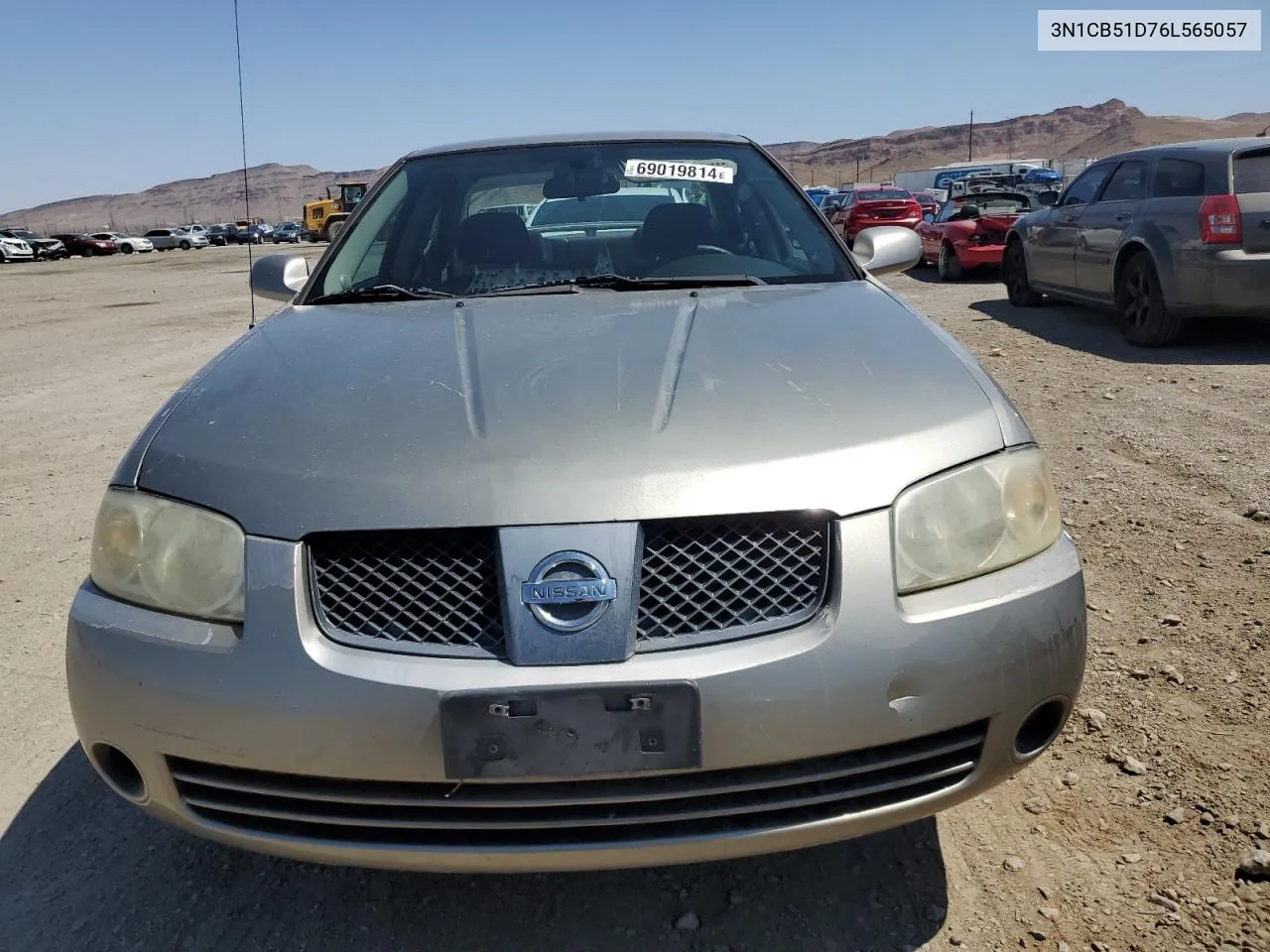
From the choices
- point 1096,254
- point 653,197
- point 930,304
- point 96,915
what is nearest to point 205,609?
point 96,915

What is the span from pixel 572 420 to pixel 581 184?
168 cm

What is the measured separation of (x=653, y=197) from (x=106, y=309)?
1502cm

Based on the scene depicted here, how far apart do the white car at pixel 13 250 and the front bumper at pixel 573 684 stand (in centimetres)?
4809

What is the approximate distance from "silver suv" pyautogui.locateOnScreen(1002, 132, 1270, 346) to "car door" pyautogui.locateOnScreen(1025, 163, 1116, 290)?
0.05 feet

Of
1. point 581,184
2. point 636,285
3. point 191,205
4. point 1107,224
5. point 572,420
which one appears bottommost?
point 572,420

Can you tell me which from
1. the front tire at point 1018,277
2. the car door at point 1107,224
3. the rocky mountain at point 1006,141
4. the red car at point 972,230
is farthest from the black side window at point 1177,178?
the rocky mountain at point 1006,141

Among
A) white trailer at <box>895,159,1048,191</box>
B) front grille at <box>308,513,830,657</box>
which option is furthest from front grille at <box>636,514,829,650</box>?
white trailer at <box>895,159,1048,191</box>

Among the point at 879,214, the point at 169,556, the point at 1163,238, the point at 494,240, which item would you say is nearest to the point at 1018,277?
the point at 1163,238

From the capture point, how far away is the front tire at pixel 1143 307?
7.62 meters

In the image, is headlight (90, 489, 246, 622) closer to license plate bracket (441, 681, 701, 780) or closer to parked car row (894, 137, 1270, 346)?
license plate bracket (441, 681, 701, 780)

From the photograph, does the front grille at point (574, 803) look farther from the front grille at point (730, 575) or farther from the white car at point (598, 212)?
the white car at point (598, 212)

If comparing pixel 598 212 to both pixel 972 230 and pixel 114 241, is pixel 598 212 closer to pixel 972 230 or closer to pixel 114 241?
pixel 972 230

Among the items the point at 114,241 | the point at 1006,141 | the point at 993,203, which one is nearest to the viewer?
the point at 993,203

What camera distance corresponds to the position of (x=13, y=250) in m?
42.4
